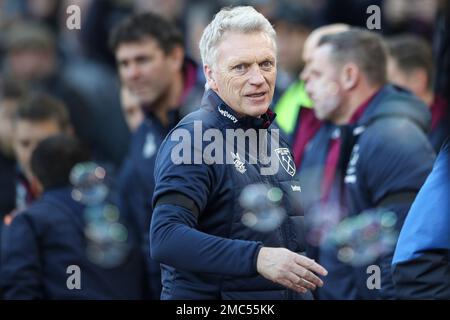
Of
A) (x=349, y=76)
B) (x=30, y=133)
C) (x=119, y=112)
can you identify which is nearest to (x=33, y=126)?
(x=30, y=133)

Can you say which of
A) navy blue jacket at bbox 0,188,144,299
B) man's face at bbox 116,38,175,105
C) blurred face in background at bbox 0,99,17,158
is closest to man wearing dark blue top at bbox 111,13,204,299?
man's face at bbox 116,38,175,105

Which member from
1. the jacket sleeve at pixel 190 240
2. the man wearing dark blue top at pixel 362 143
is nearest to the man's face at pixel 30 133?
the man wearing dark blue top at pixel 362 143

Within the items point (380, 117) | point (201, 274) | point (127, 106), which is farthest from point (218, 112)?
point (127, 106)

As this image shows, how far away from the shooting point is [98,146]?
943 cm

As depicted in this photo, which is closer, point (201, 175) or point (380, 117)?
point (201, 175)

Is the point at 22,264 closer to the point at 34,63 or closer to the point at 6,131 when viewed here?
the point at 6,131

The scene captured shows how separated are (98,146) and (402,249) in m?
5.17

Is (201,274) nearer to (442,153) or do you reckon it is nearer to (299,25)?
(442,153)

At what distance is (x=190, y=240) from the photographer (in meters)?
4.41

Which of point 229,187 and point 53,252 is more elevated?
point 229,187

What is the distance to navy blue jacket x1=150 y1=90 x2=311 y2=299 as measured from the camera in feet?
14.5

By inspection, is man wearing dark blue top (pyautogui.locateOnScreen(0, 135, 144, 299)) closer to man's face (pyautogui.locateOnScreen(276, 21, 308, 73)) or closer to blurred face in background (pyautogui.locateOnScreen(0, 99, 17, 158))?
blurred face in background (pyautogui.locateOnScreen(0, 99, 17, 158))

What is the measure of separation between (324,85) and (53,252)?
1.76 m

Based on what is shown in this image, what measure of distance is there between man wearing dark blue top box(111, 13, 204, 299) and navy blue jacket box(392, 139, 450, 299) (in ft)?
10.0
